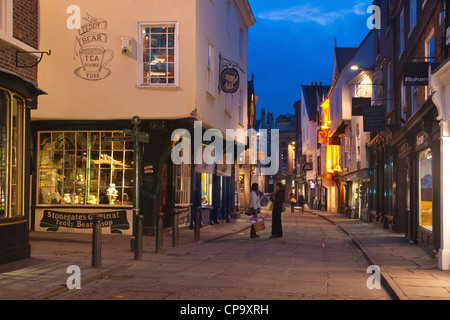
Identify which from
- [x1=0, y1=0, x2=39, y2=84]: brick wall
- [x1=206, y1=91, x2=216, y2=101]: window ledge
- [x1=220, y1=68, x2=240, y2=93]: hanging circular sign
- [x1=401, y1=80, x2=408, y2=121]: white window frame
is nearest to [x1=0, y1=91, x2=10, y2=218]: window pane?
[x1=0, y1=0, x2=39, y2=84]: brick wall

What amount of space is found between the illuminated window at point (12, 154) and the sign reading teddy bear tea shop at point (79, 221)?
5.98m

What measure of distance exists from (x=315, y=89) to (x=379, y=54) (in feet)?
144

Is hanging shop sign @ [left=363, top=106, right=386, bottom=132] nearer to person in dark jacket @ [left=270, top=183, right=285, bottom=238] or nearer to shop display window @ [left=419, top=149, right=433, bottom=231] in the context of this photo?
person in dark jacket @ [left=270, top=183, right=285, bottom=238]

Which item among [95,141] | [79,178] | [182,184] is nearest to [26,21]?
[95,141]

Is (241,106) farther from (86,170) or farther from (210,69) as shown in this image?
(86,170)

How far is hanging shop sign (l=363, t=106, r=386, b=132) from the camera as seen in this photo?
877 inches

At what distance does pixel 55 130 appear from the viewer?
18.0 meters

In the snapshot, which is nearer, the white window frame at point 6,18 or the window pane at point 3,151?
the window pane at point 3,151

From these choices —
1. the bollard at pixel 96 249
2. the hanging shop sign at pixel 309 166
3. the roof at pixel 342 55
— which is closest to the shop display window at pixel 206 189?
the bollard at pixel 96 249

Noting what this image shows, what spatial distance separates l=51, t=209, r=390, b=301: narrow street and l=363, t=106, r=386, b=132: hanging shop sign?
8.03m

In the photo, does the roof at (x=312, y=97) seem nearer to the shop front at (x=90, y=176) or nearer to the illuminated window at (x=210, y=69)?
the illuminated window at (x=210, y=69)

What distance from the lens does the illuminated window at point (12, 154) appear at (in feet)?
35.9

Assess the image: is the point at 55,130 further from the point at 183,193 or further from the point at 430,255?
the point at 430,255
